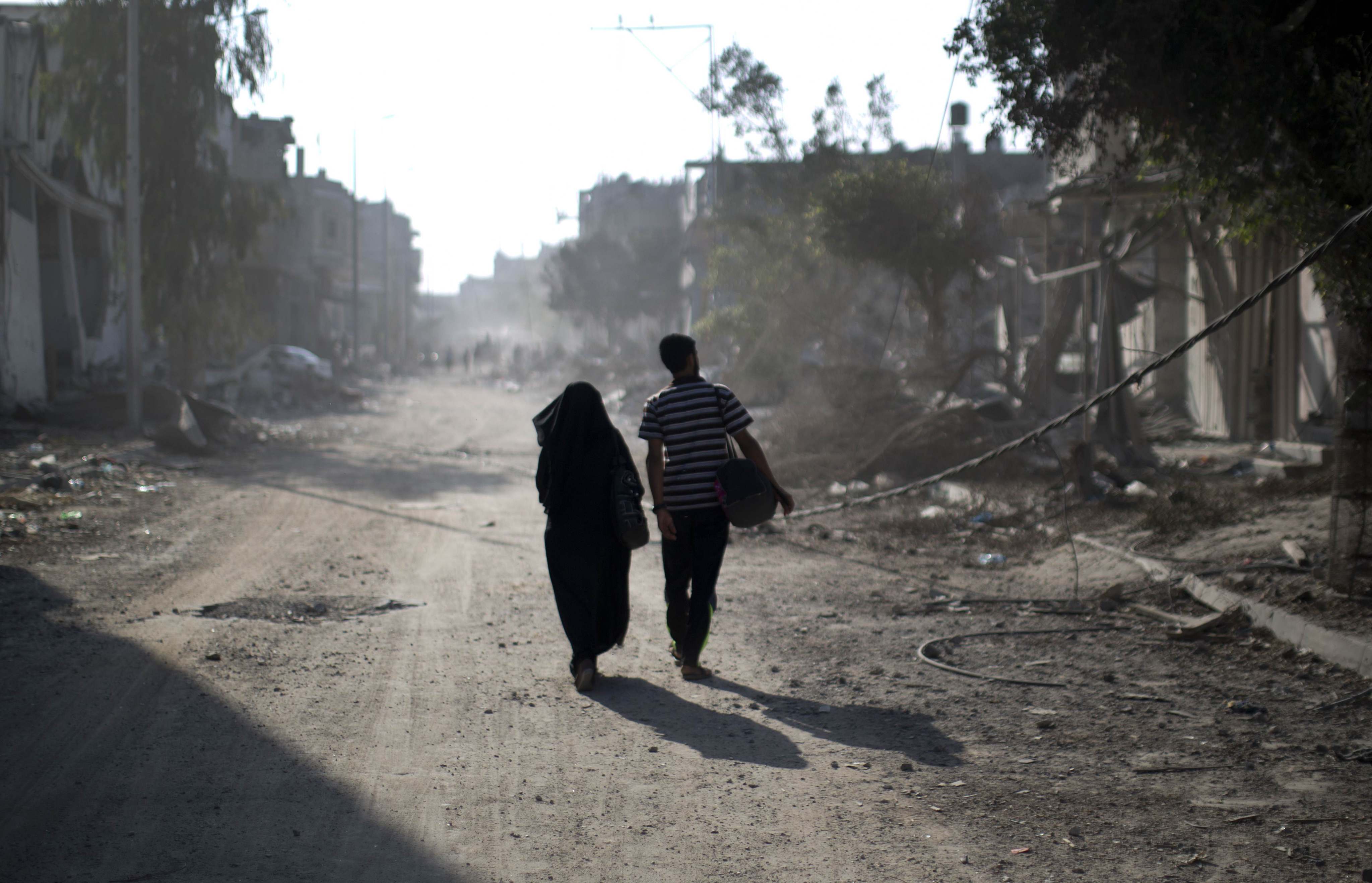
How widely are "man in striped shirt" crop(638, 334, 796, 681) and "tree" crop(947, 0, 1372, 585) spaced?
3.38 metres

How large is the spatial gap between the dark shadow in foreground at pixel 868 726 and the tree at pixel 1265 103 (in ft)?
10.7

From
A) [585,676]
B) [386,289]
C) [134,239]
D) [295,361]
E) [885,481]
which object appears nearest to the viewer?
[585,676]

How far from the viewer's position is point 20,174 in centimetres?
2005

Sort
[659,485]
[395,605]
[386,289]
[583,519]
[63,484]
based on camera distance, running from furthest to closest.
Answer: [386,289] < [63,484] < [395,605] < [583,519] < [659,485]

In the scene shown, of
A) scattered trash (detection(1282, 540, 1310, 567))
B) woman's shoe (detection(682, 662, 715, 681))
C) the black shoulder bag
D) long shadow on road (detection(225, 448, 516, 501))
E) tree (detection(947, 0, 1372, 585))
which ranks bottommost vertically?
long shadow on road (detection(225, 448, 516, 501))

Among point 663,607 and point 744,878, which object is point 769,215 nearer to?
point 663,607

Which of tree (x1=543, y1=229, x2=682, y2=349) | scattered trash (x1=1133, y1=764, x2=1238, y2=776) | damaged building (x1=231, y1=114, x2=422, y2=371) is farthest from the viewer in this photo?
tree (x1=543, y1=229, x2=682, y2=349)

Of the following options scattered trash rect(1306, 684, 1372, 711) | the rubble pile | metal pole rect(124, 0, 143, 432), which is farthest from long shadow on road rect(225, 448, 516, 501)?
scattered trash rect(1306, 684, 1372, 711)

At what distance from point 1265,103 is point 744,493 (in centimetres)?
394

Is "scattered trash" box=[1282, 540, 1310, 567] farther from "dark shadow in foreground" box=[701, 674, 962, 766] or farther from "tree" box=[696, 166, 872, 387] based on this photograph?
"tree" box=[696, 166, 872, 387]

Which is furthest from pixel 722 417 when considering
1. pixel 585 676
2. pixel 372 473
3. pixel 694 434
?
pixel 372 473

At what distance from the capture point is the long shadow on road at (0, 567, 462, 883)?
3.24 m

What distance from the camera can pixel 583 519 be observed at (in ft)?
18.2

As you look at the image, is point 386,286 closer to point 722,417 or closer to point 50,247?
point 50,247
